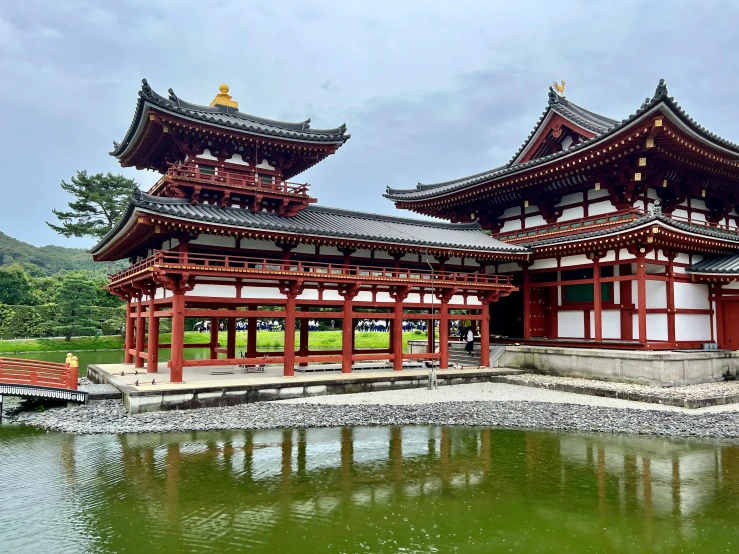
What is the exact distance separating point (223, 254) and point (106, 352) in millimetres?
28628

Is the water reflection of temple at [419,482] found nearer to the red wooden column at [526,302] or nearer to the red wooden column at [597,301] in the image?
the red wooden column at [597,301]

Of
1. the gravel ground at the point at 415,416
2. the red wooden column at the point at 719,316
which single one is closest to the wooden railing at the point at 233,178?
the gravel ground at the point at 415,416

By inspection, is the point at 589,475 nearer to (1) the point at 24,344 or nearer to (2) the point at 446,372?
(2) the point at 446,372

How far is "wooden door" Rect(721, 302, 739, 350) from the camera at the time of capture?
21.9 metres

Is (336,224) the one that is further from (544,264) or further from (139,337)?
(544,264)

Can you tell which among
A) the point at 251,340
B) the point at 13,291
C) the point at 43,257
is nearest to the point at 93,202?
the point at 13,291

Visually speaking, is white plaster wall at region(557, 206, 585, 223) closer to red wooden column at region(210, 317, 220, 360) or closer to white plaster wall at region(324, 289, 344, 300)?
white plaster wall at region(324, 289, 344, 300)

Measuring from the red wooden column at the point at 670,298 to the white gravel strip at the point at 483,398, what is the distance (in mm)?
3973

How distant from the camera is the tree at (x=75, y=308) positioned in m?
43.9

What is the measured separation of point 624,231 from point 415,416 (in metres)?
11.0

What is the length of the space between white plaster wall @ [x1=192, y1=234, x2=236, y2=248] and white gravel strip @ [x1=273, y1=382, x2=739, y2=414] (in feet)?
20.7

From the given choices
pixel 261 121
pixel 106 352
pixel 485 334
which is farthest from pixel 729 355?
pixel 106 352

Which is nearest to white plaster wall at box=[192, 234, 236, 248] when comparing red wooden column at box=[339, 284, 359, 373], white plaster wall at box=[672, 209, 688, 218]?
red wooden column at box=[339, 284, 359, 373]

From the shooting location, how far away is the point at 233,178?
2048 cm
